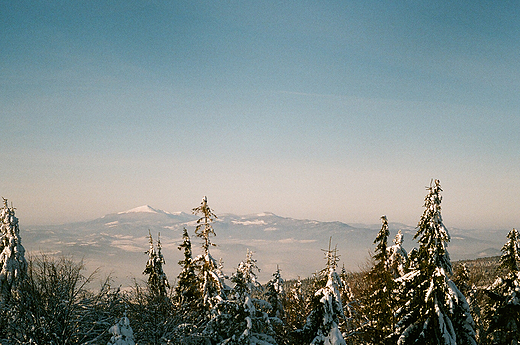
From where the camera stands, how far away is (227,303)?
20.0 m

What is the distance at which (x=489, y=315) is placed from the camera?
963 inches

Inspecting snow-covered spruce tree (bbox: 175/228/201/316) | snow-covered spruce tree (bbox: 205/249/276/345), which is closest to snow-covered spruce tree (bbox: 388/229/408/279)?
snow-covered spruce tree (bbox: 205/249/276/345)

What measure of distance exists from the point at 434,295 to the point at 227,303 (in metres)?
10.7

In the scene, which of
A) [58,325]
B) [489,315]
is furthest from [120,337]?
[489,315]

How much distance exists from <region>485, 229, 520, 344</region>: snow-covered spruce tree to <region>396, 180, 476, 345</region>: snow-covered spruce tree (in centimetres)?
785

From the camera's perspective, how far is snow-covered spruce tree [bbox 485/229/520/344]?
21656 mm

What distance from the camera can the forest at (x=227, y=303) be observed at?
15.8 m

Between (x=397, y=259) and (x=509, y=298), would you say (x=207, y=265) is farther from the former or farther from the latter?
(x=509, y=298)

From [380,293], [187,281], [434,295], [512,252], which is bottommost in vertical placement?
[380,293]

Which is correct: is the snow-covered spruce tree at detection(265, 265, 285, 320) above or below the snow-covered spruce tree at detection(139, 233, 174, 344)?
below

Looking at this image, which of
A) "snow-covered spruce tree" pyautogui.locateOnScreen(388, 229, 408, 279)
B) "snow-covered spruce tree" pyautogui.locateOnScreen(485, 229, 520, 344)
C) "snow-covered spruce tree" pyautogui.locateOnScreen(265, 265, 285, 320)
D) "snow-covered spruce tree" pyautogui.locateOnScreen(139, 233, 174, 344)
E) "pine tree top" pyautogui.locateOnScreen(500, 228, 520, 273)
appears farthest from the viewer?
"snow-covered spruce tree" pyautogui.locateOnScreen(265, 265, 285, 320)

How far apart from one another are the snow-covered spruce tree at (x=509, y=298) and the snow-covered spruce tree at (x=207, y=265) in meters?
16.5

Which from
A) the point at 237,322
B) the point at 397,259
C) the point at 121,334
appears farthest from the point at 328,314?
the point at 121,334

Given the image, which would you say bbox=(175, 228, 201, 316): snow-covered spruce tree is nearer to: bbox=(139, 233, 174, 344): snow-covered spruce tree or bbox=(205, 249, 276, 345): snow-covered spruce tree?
bbox=(139, 233, 174, 344): snow-covered spruce tree
